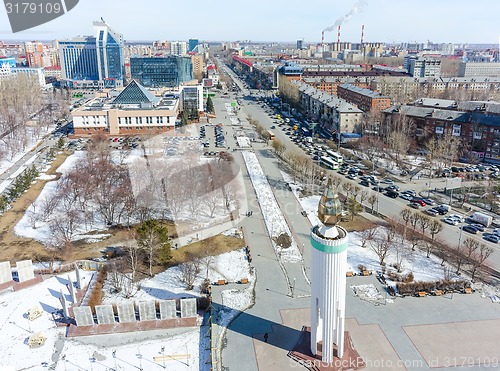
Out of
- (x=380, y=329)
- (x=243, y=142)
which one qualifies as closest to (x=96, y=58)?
(x=243, y=142)

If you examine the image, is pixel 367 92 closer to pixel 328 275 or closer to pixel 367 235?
pixel 367 235

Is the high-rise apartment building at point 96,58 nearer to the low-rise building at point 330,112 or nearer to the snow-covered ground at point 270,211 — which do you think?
the low-rise building at point 330,112

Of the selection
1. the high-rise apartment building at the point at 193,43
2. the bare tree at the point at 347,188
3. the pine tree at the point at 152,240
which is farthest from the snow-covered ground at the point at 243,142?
the high-rise apartment building at the point at 193,43

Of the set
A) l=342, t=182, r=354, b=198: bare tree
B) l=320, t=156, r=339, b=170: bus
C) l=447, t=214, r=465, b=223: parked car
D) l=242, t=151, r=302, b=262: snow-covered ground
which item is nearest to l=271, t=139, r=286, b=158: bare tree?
l=242, t=151, r=302, b=262: snow-covered ground

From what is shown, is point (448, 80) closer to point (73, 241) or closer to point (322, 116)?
point (322, 116)

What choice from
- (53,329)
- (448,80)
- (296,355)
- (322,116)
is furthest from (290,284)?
(448,80)

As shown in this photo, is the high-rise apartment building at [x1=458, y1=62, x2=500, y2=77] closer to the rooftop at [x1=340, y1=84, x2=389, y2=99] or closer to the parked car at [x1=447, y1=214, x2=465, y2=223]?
the rooftop at [x1=340, y1=84, x2=389, y2=99]
